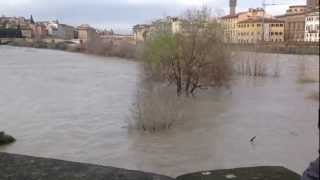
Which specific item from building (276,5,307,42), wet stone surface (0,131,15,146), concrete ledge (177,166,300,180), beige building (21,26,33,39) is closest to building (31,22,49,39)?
beige building (21,26,33,39)

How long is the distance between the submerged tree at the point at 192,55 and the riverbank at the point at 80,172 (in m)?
16.0

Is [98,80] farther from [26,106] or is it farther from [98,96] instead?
[26,106]

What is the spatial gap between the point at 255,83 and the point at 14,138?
1751 cm

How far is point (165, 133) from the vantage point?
43.8 feet

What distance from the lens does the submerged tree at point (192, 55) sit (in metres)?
21.9

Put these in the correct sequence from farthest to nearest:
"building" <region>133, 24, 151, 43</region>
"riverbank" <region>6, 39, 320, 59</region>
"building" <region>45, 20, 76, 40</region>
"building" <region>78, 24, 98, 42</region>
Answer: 1. "building" <region>45, 20, 76, 40</region>
2. "building" <region>78, 24, 98, 42</region>
3. "riverbank" <region>6, 39, 320, 59</region>
4. "building" <region>133, 24, 151, 43</region>

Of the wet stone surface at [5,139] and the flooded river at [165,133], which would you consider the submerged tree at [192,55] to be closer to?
the flooded river at [165,133]

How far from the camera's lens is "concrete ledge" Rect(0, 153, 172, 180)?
182 inches

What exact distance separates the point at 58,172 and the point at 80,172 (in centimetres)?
20

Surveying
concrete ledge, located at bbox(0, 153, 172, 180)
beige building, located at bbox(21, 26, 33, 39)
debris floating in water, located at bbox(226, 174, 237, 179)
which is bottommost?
debris floating in water, located at bbox(226, 174, 237, 179)

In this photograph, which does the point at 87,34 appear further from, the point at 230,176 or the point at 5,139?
the point at 230,176

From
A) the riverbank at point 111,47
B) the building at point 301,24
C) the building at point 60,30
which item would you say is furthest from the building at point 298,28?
the building at point 60,30

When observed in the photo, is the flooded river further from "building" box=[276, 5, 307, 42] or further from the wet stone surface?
"building" box=[276, 5, 307, 42]

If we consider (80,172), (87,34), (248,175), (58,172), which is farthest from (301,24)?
(87,34)
